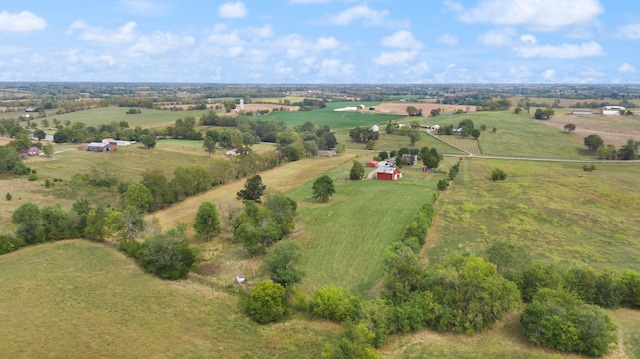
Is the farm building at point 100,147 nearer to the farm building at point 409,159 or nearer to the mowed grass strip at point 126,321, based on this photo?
the mowed grass strip at point 126,321

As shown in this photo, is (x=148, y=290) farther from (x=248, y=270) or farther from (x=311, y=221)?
(x=311, y=221)

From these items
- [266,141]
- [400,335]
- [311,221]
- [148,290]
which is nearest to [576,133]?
[266,141]

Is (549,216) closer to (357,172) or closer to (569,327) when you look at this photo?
(569,327)

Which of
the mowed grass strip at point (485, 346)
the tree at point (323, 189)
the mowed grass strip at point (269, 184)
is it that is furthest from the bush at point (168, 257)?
the tree at point (323, 189)

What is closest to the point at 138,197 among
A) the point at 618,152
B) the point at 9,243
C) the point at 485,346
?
the point at 9,243

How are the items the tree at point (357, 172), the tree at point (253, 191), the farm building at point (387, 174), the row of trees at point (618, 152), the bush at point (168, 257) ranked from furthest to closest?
the row of trees at point (618, 152)
the tree at point (357, 172)
the farm building at point (387, 174)
the tree at point (253, 191)
the bush at point (168, 257)

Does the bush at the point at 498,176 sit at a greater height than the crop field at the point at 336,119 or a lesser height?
lesser
